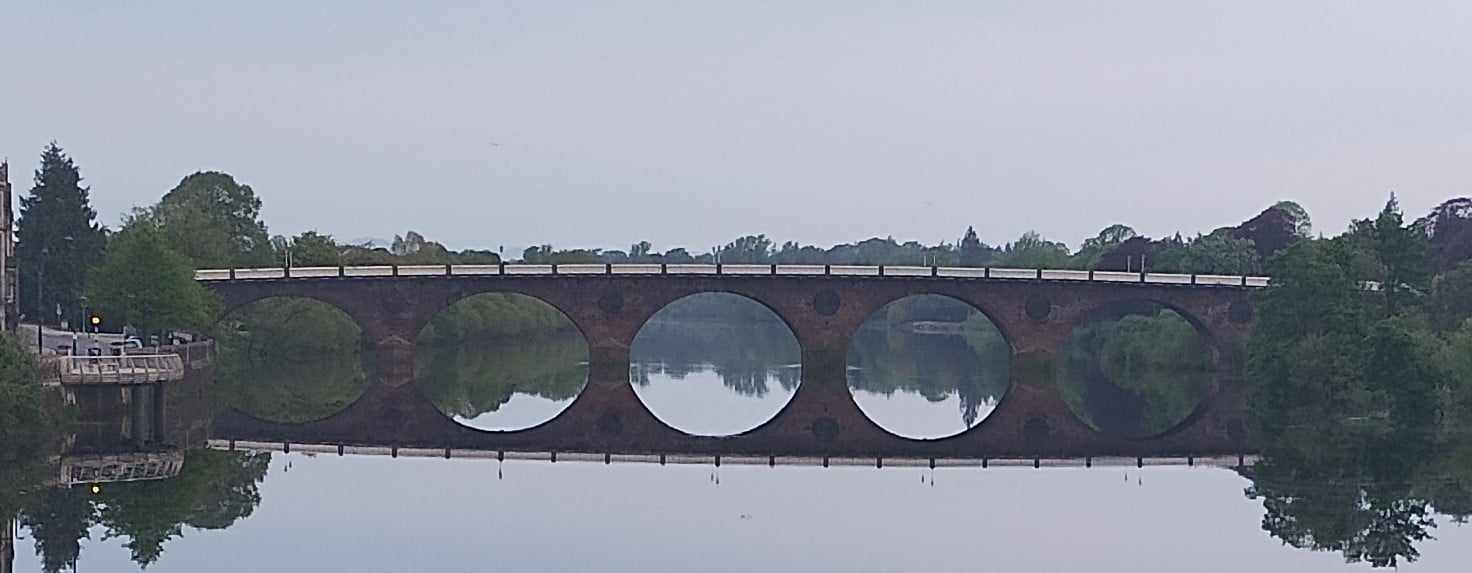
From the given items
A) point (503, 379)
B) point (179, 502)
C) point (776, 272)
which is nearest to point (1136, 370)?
point (776, 272)

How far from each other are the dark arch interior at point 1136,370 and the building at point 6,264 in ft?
83.4

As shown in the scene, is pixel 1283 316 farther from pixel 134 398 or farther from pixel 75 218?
pixel 75 218

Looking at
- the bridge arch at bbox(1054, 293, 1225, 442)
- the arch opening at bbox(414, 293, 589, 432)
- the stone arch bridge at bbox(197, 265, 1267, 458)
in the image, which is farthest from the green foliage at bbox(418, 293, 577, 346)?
the bridge arch at bbox(1054, 293, 1225, 442)

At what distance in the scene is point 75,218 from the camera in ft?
212

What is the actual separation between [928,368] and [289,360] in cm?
2339

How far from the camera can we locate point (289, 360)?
227 ft

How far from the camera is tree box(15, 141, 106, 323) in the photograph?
209 feet

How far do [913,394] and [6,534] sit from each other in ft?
124

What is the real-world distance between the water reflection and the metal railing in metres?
8.50

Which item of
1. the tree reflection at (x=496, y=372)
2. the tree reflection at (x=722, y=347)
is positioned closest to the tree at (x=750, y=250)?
the tree reflection at (x=722, y=347)

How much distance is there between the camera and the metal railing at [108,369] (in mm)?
40219

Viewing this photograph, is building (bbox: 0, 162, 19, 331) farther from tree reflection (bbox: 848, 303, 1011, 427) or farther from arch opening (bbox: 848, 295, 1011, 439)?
tree reflection (bbox: 848, 303, 1011, 427)

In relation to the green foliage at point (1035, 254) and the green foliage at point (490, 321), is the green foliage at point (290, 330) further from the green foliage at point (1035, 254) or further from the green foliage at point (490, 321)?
the green foliage at point (1035, 254)

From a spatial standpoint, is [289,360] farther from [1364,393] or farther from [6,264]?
[1364,393]
